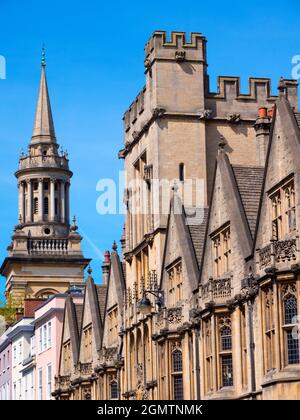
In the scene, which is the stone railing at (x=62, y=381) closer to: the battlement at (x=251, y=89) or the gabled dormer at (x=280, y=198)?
the battlement at (x=251, y=89)

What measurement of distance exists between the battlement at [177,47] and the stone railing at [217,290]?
1408 centimetres

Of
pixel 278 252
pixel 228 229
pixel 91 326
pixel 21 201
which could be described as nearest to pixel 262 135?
pixel 228 229

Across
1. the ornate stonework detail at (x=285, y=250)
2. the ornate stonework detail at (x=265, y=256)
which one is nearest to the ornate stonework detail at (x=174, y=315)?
the ornate stonework detail at (x=265, y=256)

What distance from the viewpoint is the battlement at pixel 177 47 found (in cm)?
5372

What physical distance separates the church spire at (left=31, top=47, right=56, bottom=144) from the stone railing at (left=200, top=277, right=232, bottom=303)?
103633 millimetres

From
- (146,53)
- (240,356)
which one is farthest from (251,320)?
(146,53)

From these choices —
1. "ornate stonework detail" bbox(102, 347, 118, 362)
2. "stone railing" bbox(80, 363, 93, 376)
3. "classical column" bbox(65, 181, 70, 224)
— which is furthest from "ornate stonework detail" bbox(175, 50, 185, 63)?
"classical column" bbox(65, 181, 70, 224)

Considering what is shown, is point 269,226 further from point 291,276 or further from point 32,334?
point 32,334

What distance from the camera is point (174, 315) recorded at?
48.7 m

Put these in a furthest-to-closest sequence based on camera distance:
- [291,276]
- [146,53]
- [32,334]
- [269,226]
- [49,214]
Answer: [49,214], [32,334], [146,53], [269,226], [291,276]

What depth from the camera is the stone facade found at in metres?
38.0

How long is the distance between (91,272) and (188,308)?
21.7 metres

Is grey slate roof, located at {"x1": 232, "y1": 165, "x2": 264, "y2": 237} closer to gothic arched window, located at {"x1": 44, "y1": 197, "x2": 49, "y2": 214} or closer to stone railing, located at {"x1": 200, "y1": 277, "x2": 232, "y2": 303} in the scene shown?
stone railing, located at {"x1": 200, "y1": 277, "x2": 232, "y2": 303}

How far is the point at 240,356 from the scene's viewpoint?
41.4 metres
